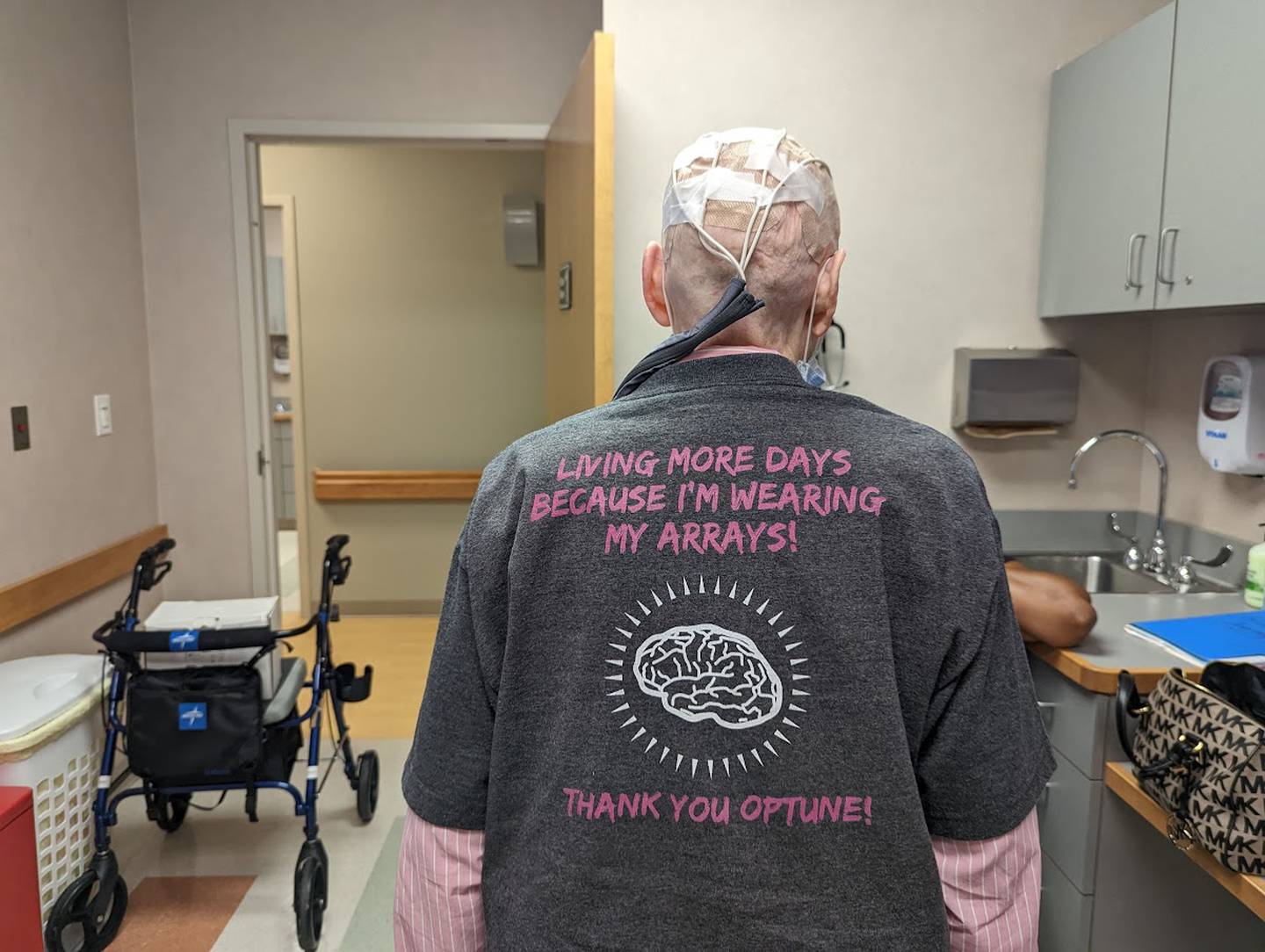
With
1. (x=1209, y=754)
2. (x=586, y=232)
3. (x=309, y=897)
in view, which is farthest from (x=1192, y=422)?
(x=309, y=897)

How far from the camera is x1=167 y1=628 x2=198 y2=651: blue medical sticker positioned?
2143mm

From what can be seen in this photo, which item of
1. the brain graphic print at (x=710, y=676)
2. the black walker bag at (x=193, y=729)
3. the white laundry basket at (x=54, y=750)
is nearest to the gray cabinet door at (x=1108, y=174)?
the brain graphic print at (x=710, y=676)

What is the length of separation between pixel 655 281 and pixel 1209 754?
103 cm

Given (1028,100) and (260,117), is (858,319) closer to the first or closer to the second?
(1028,100)

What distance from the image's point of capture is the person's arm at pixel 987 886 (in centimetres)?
91

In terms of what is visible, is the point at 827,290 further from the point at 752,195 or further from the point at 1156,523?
the point at 1156,523

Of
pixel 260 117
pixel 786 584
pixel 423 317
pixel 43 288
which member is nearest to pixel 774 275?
pixel 786 584

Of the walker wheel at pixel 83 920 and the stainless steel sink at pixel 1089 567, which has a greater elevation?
the stainless steel sink at pixel 1089 567

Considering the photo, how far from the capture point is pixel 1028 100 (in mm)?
2490

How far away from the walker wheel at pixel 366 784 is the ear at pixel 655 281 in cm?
223

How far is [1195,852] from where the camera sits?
1.36 metres

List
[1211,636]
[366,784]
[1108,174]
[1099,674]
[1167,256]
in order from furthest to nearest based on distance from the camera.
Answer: [366,784] < [1108,174] < [1167,256] < [1211,636] < [1099,674]

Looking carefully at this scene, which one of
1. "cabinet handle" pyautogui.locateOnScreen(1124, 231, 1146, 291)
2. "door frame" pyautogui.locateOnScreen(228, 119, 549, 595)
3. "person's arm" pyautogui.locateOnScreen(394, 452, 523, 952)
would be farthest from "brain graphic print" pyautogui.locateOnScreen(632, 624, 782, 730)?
"door frame" pyautogui.locateOnScreen(228, 119, 549, 595)

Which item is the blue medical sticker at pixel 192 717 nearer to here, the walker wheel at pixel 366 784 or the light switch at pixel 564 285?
the walker wheel at pixel 366 784
